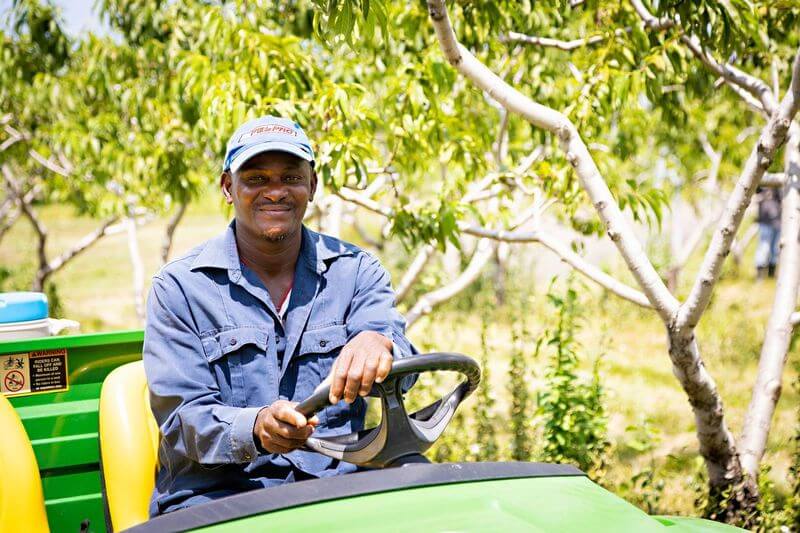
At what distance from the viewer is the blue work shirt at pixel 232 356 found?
6.73ft

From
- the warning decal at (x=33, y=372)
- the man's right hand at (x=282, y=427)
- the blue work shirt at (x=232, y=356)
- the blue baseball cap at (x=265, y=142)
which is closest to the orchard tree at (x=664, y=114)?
the blue baseball cap at (x=265, y=142)

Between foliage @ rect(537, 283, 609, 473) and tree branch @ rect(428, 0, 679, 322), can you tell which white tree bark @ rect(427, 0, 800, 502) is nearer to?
tree branch @ rect(428, 0, 679, 322)

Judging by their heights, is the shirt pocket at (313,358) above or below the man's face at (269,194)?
below

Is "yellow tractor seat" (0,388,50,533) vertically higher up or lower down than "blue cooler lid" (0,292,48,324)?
lower down

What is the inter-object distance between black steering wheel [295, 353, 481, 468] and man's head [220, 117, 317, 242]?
0.60 metres

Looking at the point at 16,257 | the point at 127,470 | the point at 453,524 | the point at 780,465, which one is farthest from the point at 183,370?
the point at 16,257

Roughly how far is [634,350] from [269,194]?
680cm

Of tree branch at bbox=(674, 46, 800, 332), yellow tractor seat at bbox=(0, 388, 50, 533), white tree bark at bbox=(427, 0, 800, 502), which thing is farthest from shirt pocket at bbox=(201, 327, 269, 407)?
tree branch at bbox=(674, 46, 800, 332)

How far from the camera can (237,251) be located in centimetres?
232

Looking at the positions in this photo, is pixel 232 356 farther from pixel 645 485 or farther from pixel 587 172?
pixel 645 485

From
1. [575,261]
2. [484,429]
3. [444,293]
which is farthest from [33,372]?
[484,429]

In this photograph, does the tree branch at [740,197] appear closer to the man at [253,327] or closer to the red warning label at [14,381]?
the man at [253,327]

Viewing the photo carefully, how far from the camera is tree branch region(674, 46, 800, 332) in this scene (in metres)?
2.81

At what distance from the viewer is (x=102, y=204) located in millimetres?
6551
